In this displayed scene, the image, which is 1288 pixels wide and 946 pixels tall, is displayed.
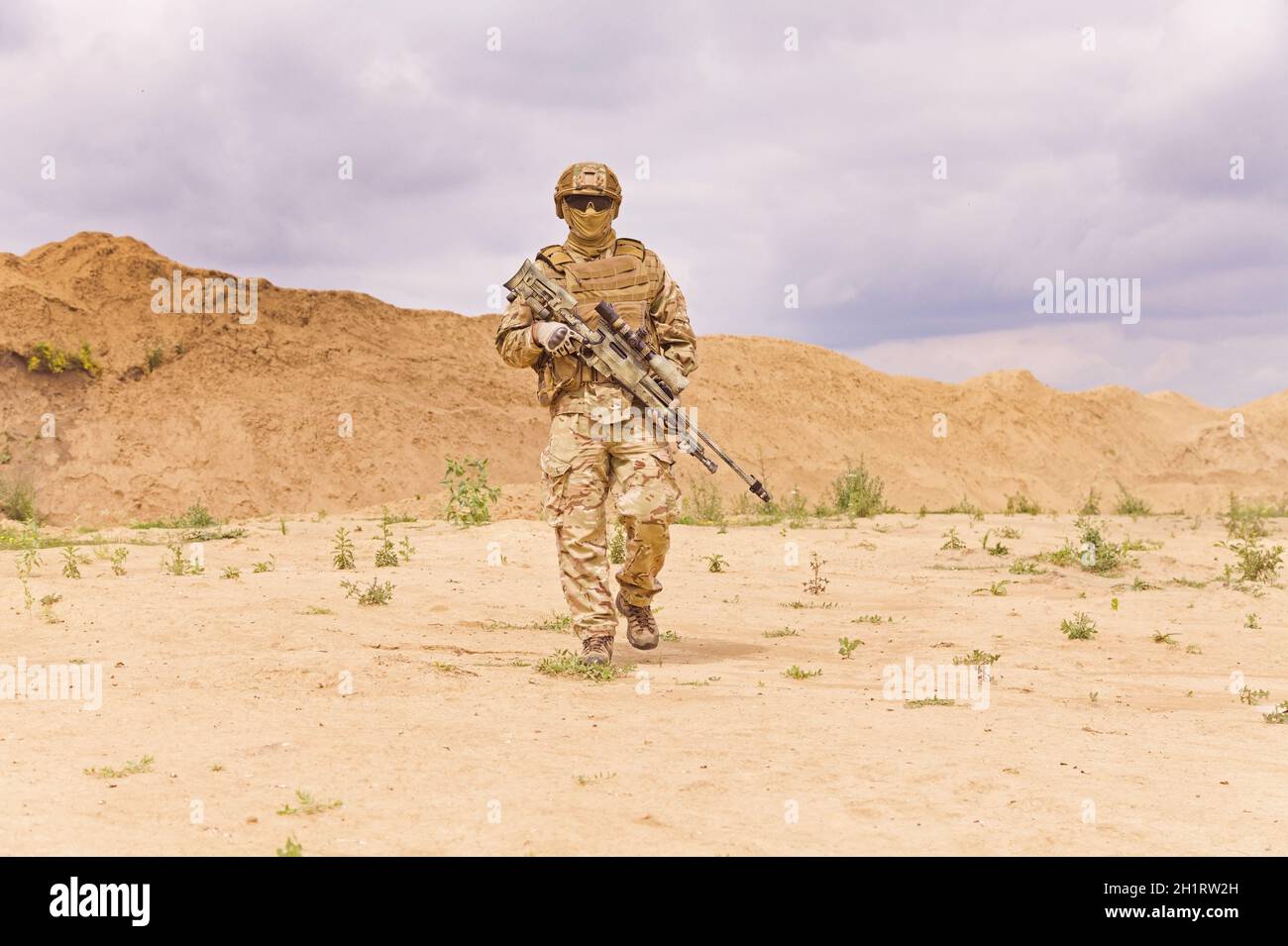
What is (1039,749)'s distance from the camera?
4.96 m

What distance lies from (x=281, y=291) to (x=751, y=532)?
46.5ft

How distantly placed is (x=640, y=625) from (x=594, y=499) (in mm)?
944

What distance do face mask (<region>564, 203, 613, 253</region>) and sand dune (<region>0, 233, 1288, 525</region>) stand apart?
9765mm

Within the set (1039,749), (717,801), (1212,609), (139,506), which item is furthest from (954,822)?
(139,506)

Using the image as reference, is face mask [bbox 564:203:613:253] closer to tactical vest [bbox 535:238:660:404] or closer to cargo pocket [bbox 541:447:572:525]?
tactical vest [bbox 535:238:660:404]

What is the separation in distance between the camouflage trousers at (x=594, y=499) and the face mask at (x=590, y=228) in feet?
3.17

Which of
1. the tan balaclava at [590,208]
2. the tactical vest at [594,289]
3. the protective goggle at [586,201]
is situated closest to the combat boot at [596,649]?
the tactical vest at [594,289]

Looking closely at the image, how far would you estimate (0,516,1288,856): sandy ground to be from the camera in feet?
12.6

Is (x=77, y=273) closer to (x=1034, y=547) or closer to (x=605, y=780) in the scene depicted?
(x=1034, y=547)

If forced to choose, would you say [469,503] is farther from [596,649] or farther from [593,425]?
[596,649]

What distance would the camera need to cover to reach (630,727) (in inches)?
204

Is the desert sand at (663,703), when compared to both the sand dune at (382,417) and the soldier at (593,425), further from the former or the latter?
the sand dune at (382,417)

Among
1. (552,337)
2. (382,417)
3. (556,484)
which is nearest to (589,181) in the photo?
(552,337)

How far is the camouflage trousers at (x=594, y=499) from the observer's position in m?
6.64
